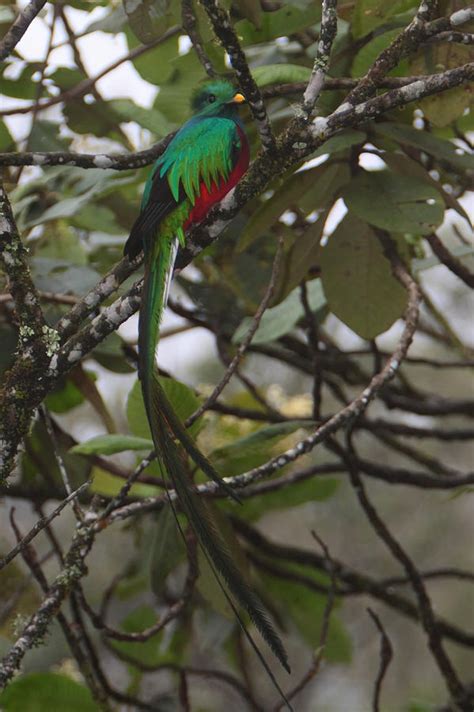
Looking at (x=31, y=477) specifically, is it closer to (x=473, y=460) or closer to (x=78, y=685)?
(x=78, y=685)

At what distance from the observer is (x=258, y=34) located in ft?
6.91

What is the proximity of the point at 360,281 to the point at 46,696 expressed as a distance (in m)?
1.14

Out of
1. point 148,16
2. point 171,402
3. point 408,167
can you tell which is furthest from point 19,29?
point 408,167

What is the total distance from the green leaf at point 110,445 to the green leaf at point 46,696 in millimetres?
492

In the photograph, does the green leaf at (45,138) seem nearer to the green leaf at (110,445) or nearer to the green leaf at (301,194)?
the green leaf at (301,194)

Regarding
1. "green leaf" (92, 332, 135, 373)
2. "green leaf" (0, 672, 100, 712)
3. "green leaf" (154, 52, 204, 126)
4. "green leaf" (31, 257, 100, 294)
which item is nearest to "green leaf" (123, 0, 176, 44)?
"green leaf" (154, 52, 204, 126)

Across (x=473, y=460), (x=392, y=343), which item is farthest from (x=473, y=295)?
(x=473, y=460)

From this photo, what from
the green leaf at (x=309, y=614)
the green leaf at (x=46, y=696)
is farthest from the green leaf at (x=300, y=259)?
the green leaf at (x=309, y=614)

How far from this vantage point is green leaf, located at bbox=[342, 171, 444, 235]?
1.91 metres

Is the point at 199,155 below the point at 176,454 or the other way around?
the other way around

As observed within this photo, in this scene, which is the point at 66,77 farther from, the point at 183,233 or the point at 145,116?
the point at 183,233

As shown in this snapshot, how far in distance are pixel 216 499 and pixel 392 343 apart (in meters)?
5.77

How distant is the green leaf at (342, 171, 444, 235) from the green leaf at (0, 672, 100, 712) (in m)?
1.15

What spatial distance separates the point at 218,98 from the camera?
221 centimetres
